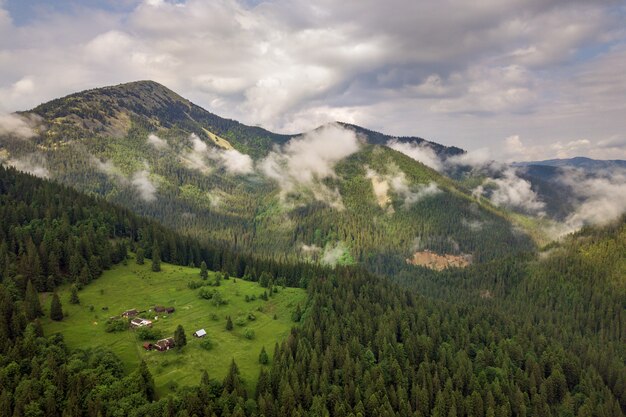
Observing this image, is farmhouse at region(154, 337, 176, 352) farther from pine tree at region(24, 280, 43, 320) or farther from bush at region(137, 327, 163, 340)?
pine tree at region(24, 280, 43, 320)

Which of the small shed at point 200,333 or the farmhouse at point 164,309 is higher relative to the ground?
the farmhouse at point 164,309

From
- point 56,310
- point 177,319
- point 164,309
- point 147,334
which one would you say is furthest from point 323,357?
point 56,310

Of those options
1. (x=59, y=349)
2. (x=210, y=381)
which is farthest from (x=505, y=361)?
(x=59, y=349)

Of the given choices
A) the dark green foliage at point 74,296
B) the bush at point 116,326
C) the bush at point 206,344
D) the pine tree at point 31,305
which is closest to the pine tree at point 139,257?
the dark green foliage at point 74,296

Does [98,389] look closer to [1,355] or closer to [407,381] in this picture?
[1,355]

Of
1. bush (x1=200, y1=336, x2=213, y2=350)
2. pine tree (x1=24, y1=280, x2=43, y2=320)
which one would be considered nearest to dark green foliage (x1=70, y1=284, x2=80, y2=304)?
pine tree (x1=24, y1=280, x2=43, y2=320)

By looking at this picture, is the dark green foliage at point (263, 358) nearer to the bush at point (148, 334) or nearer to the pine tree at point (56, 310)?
the bush at point (148, 334)

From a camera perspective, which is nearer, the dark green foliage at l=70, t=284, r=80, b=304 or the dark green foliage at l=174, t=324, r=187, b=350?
the dark green foliage at l=174, t=324, r=187, b=350
